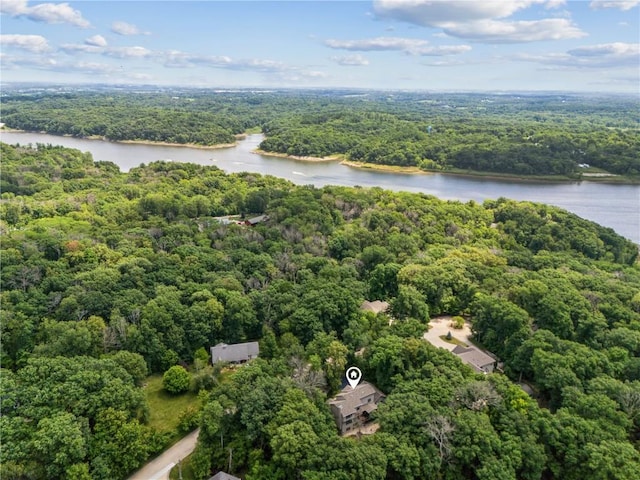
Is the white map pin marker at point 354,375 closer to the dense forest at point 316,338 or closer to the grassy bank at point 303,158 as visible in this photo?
the dense forest at point 316,338

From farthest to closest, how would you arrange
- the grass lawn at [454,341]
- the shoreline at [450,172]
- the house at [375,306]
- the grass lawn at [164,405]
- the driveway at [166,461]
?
1. the shoreline at [450,172]
2. the house at [375,306]
3. the grass lawn at [454,341]
4. the grass lawn at [164,405]
5. the driveway at [166,461]

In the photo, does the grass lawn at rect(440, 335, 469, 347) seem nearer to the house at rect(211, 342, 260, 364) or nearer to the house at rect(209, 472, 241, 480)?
the house at rect(211, 342, 260, 364)

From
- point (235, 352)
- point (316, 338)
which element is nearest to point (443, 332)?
point (316, 338)

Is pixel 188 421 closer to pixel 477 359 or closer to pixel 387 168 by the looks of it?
pixel 477 359

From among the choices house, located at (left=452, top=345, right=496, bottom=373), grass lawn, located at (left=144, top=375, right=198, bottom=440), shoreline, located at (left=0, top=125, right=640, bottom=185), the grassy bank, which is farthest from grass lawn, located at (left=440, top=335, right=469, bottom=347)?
the grassy bank

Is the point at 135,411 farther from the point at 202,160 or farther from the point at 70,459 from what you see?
the point at 202,160

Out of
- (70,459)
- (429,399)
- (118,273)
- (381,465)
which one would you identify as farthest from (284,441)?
(118,273)

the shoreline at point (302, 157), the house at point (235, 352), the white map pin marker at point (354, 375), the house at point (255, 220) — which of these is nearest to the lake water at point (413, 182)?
the shoreline at point (302, 157)
